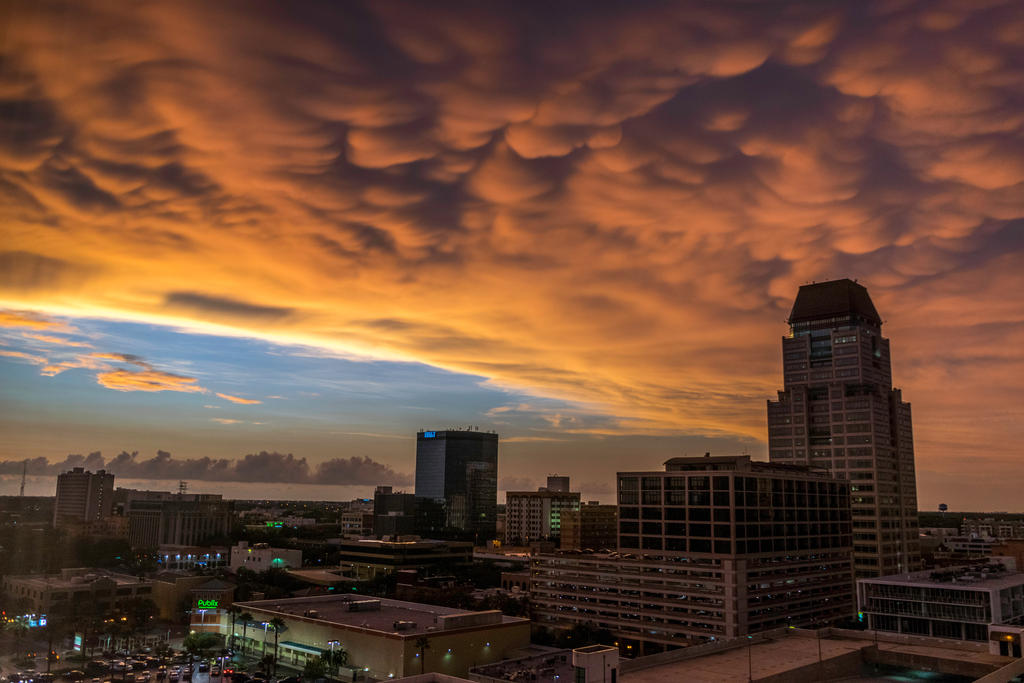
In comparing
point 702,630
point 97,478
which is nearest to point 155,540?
point 97,478

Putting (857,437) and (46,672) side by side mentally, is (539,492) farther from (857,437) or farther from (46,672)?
(46,672)

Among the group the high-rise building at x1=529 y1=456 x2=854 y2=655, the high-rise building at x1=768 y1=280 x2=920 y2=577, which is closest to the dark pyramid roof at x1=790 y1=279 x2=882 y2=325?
the high-rise building at x1=768 y1=280 x2=920 y2=577

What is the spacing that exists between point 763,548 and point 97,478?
96.5m

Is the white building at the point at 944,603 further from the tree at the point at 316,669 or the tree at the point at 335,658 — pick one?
the tree at the point at 316,669

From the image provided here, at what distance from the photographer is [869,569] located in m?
105

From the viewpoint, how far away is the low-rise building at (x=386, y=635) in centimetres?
5216

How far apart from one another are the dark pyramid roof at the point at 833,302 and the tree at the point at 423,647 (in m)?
92.1

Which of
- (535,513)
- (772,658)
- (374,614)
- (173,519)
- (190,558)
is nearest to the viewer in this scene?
(772,658)

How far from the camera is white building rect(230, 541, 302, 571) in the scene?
380 ft

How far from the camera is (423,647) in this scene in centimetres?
5197

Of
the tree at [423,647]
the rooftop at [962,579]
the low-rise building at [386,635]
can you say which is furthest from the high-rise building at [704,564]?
the tree at [423,647]

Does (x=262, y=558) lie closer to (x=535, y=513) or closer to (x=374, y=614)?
(x=374, y=614)

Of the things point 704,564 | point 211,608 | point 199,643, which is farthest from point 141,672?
point 704,564

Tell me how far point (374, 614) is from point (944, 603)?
51.2m
